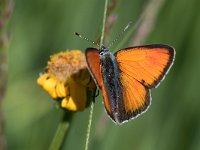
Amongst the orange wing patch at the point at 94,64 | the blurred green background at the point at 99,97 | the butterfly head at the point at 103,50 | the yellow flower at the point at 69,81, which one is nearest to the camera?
the orange wing patch at the point at 94,64

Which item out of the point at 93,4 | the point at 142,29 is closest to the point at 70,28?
the point at 93,4

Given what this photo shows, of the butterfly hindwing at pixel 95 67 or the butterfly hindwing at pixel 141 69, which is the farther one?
the butterfly hindwing at pixel 141 69

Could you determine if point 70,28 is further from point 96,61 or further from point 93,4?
point 96,61

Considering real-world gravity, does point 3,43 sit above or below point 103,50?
above

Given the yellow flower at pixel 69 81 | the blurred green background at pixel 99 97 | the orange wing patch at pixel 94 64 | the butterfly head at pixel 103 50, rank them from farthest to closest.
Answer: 1. the blurred green background at pixel 99 97
2. the butterfly head at pixel 103 50
3. the yellow flower at pixel 69 81
4. the orange wing patch at pixel 94 64

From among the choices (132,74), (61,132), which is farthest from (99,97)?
(61,132)

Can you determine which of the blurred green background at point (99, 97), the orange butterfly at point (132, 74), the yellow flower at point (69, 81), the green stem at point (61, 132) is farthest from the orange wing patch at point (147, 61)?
the blurred green background at point (99, 97)

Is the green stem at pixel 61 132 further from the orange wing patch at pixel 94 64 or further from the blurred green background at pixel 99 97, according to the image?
the blurred green background at pixel 99 97

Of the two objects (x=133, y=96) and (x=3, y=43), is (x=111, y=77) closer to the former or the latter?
(x=133, y=96)
